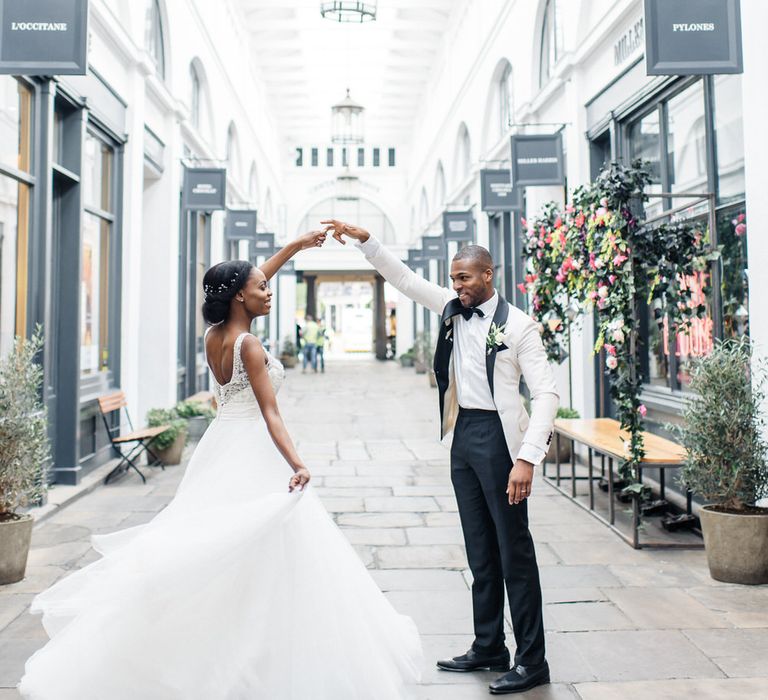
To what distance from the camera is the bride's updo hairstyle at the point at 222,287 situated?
2.92m

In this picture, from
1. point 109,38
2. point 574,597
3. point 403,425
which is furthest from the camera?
point 403,425

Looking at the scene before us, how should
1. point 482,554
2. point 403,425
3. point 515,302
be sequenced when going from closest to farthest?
point 482,554 < point 403,425 < point 515,302

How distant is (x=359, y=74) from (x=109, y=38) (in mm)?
15198

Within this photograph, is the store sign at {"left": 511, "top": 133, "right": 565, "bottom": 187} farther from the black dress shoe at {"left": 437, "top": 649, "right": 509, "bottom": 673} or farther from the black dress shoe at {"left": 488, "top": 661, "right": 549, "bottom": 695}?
the black dress shoe at {"left": 488, "top": 661, "right": 549, "bottom": 695}

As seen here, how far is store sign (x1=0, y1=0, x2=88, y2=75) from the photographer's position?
500 centimetres

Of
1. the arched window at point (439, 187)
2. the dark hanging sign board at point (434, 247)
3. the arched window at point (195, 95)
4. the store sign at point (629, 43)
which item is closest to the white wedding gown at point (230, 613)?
the store sign at point (629, 43)

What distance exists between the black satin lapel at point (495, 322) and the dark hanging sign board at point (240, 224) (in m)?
11.9

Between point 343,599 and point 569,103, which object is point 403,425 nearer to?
point 569,103

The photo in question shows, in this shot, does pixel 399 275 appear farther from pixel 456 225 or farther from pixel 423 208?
pixel 423 208

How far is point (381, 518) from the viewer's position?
5879 mm

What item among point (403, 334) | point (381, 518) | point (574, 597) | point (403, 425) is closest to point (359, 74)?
point (403, 334)

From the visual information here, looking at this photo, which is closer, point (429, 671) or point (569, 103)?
point (429, 671)

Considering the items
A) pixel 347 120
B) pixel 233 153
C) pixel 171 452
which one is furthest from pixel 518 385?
pixel 233 153

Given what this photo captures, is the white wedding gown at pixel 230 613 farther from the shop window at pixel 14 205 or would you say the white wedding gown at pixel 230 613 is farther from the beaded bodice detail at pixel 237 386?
the shop window at pixel 14 205
